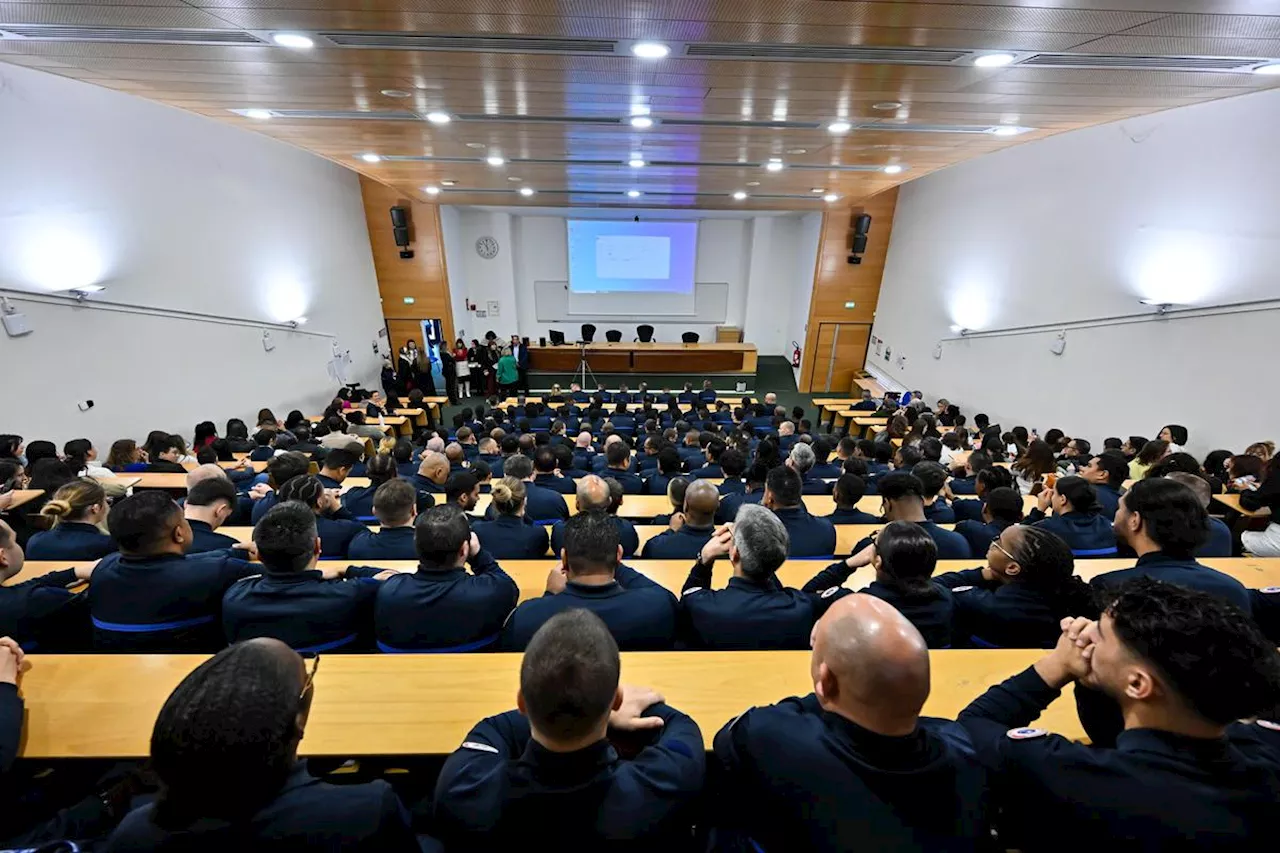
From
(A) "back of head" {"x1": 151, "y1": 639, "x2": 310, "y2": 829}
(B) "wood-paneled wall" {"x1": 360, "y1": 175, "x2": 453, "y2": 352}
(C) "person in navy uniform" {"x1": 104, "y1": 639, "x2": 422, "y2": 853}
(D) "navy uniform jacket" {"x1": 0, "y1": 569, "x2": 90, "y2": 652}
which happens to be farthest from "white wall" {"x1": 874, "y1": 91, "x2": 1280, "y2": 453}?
(B) "wood-paneled wall" {"x1": 360, "y1": 175, "x2": 453, "y2": 352}

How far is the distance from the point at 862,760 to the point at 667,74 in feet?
13.6

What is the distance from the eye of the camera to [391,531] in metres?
2.86

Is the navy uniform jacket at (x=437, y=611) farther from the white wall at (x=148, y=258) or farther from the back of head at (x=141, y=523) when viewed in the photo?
the white wall at (x=148, y=258)

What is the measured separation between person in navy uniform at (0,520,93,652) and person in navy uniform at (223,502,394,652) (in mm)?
722

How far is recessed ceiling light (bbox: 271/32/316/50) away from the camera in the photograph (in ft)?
10.3

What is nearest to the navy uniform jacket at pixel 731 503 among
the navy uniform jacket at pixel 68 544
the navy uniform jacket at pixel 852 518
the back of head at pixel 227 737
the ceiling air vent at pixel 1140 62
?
the navy uniform jacket at pixel 852 518

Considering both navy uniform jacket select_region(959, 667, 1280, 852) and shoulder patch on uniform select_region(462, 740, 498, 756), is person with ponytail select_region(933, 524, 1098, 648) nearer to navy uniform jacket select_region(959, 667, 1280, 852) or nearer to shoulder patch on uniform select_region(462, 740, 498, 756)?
navy uniform jacket select_region(959, 667, 1280, 852)

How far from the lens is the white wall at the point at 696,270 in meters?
14.1

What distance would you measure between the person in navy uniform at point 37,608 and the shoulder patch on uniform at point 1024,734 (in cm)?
336

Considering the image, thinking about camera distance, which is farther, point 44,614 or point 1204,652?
point 44,614

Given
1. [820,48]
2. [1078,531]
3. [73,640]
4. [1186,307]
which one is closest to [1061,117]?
[1186,307]

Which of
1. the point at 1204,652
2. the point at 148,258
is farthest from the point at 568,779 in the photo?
the point at 148,258

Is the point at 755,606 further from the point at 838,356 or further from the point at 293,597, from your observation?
the point at 838,356

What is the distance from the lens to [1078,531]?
9.91 feet
